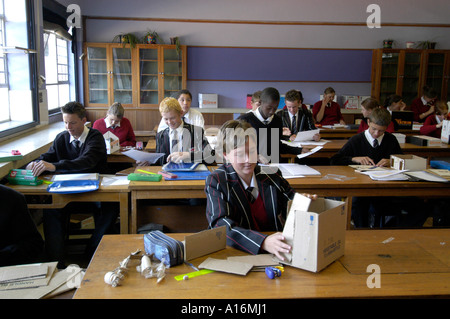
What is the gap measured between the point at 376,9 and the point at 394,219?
6.15m

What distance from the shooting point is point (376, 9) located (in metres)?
8.49

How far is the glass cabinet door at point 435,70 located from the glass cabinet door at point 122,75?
5.98 m

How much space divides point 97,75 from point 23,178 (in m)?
5.27

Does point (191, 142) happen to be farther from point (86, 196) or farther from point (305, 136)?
point (305, 136)

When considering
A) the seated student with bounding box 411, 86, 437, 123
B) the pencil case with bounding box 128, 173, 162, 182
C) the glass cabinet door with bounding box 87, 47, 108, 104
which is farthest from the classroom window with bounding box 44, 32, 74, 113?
the seated student with bounding box 411, 86, 437, 123

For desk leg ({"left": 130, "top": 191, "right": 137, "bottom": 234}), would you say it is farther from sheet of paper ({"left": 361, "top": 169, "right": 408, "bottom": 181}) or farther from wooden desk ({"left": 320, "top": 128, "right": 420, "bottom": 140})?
wooden desk ({"left": 320, "top": 128, "right": 420, "bottom": 140})

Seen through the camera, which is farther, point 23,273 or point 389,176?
point 389,176

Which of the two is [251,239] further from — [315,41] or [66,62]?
[315,41]

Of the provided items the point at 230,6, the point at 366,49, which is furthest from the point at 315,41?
the point at 230,6

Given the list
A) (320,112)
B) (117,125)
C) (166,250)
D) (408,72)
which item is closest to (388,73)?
(408,72)

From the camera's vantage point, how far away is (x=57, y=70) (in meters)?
6.83

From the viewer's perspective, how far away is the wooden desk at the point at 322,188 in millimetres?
3014

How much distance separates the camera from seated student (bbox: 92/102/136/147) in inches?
200

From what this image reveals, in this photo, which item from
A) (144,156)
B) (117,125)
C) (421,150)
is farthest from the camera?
(117,125)
